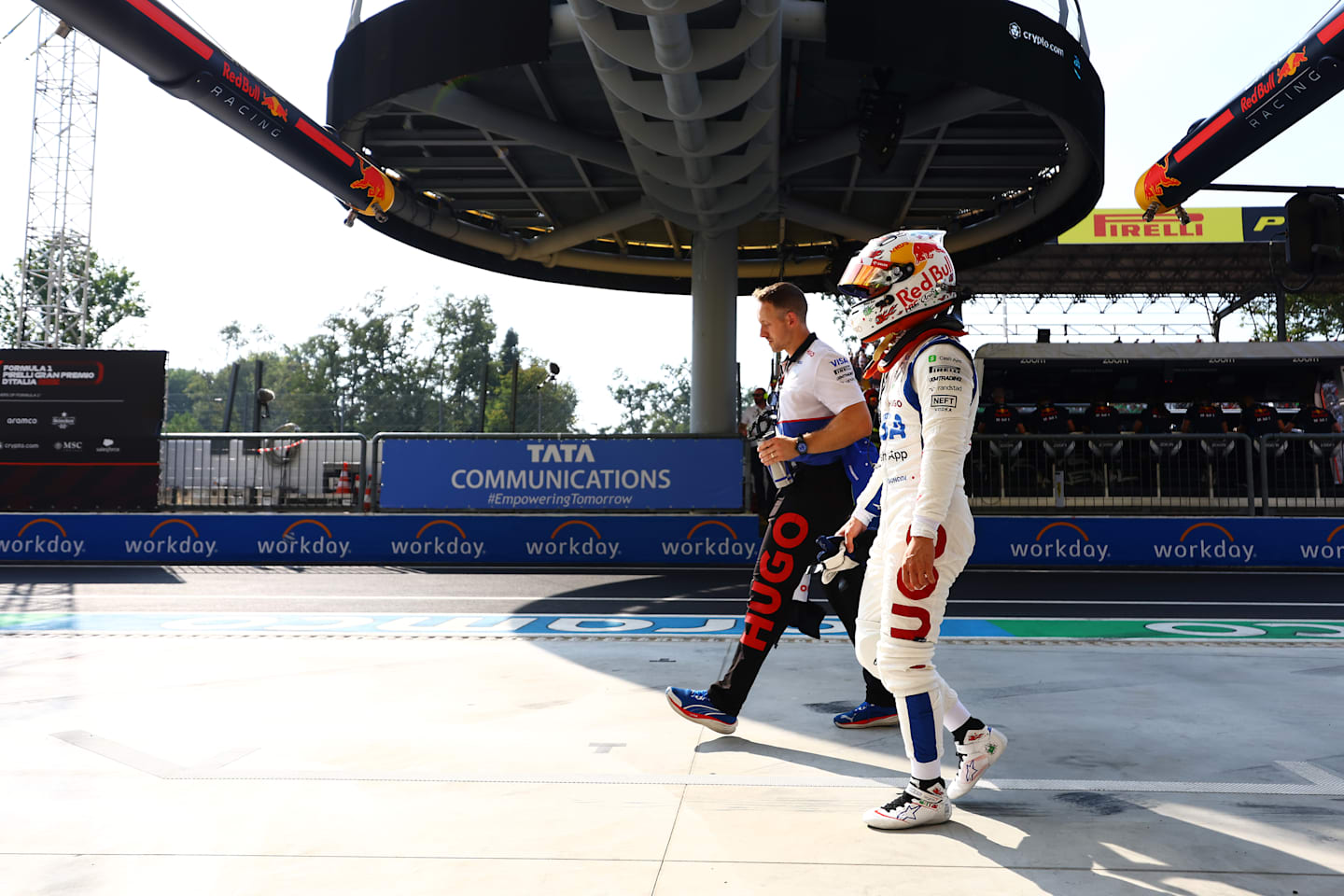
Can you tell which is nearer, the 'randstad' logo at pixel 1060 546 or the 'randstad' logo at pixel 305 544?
the 'randstad' logo at pixel 1060 546

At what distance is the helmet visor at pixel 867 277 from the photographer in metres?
3.16

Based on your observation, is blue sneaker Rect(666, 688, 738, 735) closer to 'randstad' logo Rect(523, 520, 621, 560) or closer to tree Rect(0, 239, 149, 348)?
'randstad' logo Rect(523, 520, 621, 560)

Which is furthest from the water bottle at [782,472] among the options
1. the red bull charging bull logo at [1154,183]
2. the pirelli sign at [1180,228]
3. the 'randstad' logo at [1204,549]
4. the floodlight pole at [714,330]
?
the pirelli sign at [1180,228]

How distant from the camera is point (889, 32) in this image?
13.0 metres

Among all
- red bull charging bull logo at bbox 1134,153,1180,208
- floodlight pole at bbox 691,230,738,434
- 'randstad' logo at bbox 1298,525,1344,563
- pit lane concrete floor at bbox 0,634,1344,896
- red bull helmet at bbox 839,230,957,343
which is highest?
red bull charging bull logo at bbox 1134,153,1180,208

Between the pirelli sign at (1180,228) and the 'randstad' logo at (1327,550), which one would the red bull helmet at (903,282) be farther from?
the pirelli sign at (1180,228)

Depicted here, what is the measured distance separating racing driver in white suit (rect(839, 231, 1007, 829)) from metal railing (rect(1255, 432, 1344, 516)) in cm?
1113

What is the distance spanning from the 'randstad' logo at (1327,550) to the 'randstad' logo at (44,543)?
1627 cm

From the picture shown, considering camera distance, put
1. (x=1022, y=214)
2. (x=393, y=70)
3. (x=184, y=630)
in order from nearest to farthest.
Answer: (x=184, y=630) < (x=393, y=70) < (x=1022, y=214)

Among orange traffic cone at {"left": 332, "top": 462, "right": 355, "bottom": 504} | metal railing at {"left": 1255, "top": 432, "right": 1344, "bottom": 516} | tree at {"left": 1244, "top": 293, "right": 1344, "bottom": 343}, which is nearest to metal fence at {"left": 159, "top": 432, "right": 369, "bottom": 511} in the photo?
orange traffic cone at {"left": 332, "top": 462, "right": 355, "bottom": 504}

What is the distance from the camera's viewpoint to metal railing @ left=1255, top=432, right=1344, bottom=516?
39.4 feet

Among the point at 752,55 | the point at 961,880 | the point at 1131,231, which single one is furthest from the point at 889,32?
the point at 1131,231

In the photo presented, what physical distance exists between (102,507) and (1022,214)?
734 inches

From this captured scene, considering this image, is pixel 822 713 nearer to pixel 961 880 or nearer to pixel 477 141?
pixel 961 880
